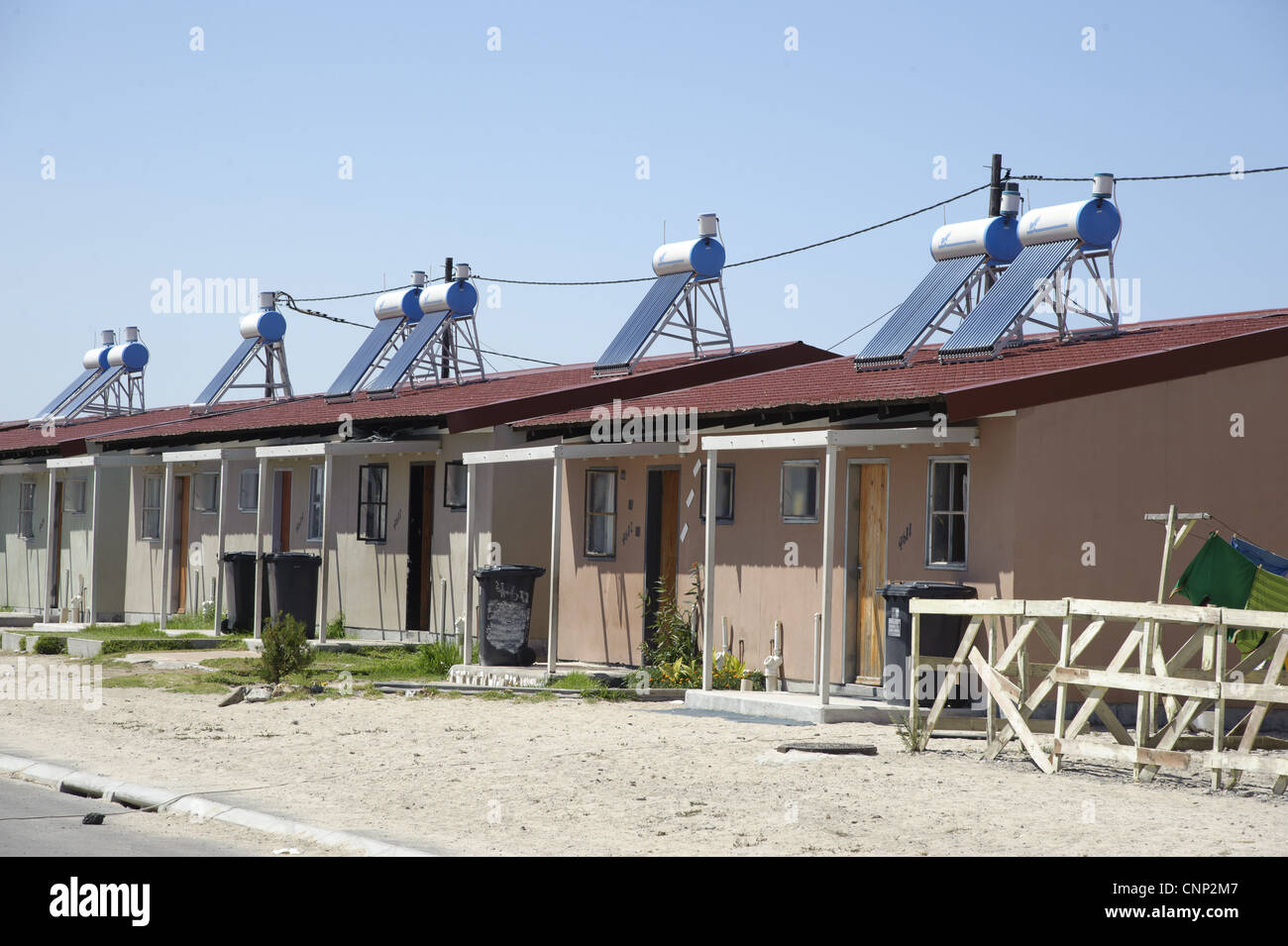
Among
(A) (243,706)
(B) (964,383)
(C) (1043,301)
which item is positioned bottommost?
(A) (243,706)

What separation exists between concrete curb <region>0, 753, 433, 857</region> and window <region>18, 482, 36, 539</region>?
20919 millimetres

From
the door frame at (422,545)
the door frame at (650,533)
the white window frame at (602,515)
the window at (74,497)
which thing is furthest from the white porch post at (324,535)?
the window at (74,497)

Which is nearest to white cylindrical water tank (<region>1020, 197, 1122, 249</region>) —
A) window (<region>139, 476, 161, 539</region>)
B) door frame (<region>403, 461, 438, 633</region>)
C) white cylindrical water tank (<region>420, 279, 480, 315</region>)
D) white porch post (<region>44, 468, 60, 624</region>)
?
door frame (<region>403, 461, 438, 633</region>)

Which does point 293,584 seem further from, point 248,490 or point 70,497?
point 70,497

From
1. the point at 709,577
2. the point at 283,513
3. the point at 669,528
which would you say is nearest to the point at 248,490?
the point at 283,513

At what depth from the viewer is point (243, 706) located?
14.8 metres

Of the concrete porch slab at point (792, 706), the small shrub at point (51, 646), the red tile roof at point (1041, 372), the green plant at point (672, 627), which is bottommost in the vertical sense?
the small shrub at point (51, 646)

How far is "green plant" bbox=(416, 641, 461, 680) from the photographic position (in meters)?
18.3

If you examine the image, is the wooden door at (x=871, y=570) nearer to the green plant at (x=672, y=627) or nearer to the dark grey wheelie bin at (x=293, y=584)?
the green plant at (x=672, y=627)

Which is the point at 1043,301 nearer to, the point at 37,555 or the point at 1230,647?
the point at 1230,647

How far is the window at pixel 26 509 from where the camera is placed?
31109 millimetres

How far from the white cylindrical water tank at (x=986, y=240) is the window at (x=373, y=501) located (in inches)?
353
